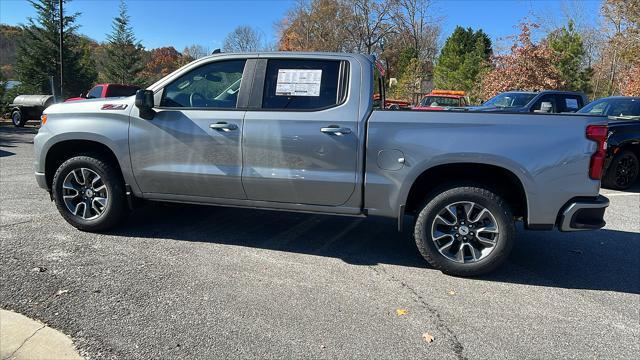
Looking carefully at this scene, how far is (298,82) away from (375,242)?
190 cm

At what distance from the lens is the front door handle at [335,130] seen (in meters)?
4.07

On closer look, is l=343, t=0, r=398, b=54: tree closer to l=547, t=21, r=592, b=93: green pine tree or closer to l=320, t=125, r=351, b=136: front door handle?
l=547, t=21, r=592, b=93: green pine tree

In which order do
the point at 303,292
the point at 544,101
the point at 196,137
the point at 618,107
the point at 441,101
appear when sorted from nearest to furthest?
1. the point at 303,292
2. the point at 196,137
3. the point at 618,107
4. the point at 544,101
5. the point at 441,101

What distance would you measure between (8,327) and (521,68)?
2422 centimetres

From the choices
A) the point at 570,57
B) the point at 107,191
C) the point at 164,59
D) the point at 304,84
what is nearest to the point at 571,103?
the point at 304,84

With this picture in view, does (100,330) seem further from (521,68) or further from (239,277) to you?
(521,68)

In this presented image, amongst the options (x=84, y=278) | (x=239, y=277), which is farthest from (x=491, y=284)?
(x=84, y=278)

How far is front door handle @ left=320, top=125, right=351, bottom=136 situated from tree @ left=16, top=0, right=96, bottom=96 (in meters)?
26.7

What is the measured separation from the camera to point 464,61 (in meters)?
34.2

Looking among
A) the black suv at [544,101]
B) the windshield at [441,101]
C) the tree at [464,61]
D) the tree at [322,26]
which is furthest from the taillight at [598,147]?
the tree at [322,26]

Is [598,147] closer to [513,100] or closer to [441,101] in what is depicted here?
[513,100]

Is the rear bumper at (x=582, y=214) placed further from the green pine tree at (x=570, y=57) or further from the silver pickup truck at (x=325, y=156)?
the green pine tree at (x=570, y=57)

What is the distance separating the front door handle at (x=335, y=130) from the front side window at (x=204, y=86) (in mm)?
1101

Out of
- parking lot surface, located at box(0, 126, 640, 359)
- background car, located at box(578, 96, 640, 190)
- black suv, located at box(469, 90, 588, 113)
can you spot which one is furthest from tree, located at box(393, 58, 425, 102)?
parking lot surface, located at box(0, 126, 640, 359)
